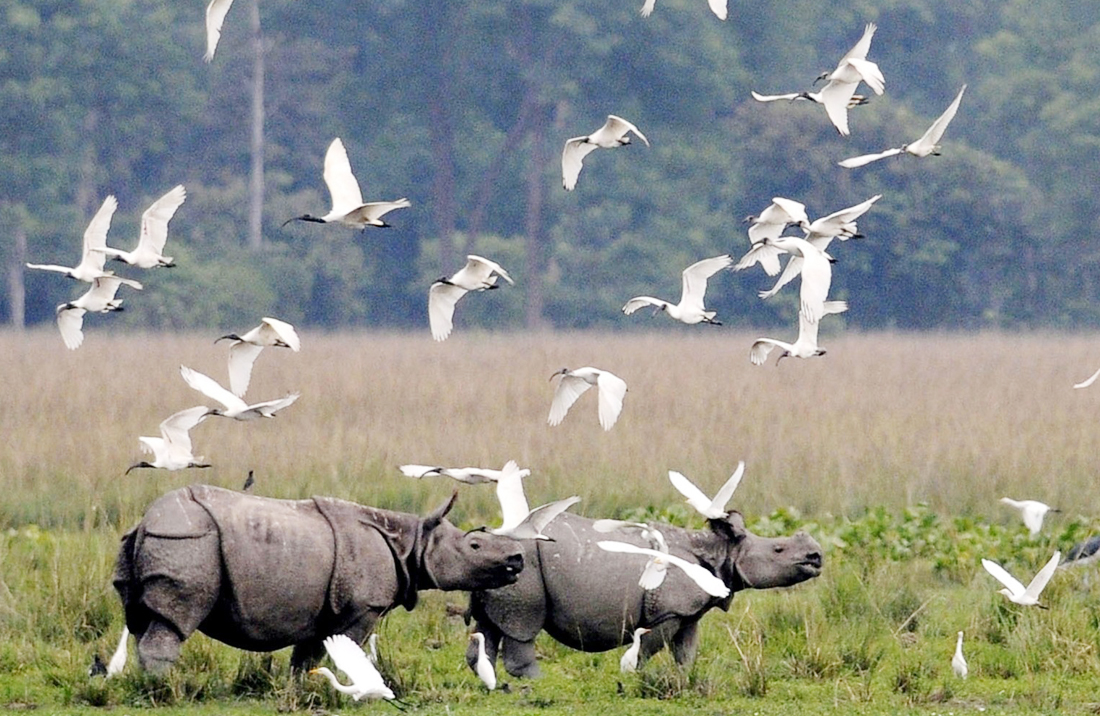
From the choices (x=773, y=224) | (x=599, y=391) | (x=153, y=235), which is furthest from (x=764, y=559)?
(x=153, y=235)

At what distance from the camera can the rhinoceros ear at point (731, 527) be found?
28.0ft

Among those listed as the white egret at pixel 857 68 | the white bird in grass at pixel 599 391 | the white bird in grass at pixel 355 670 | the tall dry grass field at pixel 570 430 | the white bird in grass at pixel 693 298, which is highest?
the white egret at pixel 857 68

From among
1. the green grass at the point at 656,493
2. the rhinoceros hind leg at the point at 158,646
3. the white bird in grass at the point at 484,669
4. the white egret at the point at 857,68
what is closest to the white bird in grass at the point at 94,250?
the green grass at the point at 656,493

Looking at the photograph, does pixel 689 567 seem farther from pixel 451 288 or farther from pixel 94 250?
pixel 94 250

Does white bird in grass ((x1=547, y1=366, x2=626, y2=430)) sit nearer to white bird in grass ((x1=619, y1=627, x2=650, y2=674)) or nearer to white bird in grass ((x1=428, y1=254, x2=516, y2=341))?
white bird in grass ((x1=428, y1=254, x2=516, y2=341))

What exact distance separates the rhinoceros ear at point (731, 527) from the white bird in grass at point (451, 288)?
5.25ft

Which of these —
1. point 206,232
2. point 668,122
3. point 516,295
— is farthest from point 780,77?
point 206,232

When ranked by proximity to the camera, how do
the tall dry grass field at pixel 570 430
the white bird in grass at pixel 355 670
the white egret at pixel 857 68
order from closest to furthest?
the white bird in grass at pixel 355 670, the white egret at pixel 857 68, the tall dry grass field at pixel 570 430

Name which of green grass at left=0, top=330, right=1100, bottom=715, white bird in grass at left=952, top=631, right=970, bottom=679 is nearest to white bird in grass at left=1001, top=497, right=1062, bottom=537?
green grass at left=0, top=330, right=1100, bottom=715

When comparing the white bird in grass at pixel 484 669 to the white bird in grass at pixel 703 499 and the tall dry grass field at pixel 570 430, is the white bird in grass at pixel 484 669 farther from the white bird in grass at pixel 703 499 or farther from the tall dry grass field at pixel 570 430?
the tall dry grass field at pixel 570 430

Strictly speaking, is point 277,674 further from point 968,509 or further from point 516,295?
point 516,295

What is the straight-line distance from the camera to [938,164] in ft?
133

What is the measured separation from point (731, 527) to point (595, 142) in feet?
8.10

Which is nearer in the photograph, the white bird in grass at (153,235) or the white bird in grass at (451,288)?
the white bird in grass at (451,288)
